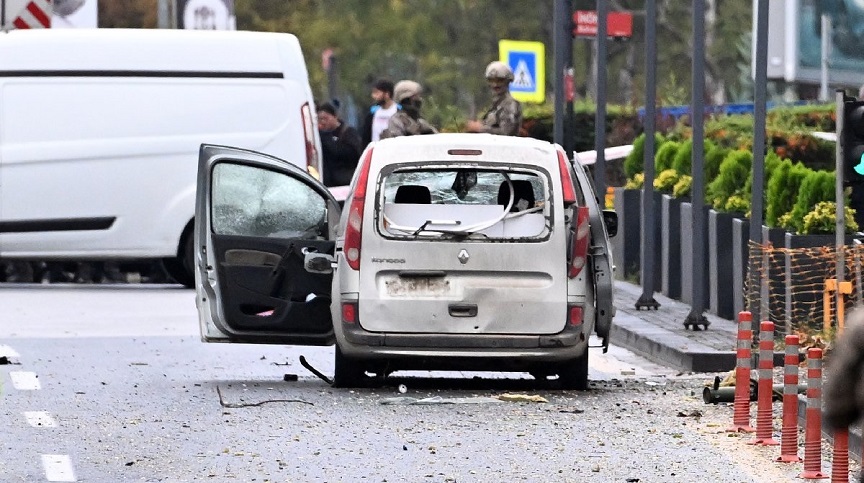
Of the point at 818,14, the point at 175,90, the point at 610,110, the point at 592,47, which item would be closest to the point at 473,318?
the point at 175,90

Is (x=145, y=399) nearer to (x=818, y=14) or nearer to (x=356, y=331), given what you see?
(x=356, y=331)

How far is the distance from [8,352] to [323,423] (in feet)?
15.4

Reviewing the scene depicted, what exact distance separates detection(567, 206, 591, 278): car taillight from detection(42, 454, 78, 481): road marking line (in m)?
3.77

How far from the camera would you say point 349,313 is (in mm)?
13336

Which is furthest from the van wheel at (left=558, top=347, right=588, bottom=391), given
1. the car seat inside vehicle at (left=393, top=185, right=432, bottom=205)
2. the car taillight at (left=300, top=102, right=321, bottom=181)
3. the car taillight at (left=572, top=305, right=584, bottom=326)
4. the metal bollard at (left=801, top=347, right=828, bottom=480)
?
the car taillight at (left=300, top=102, right=321, bottom=181)

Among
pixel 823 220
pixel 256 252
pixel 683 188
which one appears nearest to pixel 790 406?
pixel 256 252

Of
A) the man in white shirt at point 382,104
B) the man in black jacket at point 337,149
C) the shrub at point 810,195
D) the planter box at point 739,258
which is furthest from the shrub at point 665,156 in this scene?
the shrub at point 810,195

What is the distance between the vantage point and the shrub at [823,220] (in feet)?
54.5

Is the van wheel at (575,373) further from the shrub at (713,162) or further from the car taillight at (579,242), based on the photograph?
the shrub at (713,162)

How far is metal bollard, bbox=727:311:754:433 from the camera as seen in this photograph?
11094 millimetres

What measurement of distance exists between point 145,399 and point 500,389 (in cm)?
213

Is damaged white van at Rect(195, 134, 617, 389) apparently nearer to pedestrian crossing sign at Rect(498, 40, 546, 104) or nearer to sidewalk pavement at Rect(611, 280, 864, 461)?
sidewalk pavement at Rect(611, 280, 864, 461)

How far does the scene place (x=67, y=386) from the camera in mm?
13781

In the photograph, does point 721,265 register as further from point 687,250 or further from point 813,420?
point 813,420
